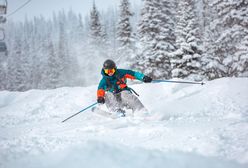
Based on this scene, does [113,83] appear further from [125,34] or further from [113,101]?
[125,34]

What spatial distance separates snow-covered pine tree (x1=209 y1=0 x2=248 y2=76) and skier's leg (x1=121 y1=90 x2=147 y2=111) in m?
9.78

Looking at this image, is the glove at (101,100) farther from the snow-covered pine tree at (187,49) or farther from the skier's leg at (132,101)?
the snow-covered pine tree at (187,49)

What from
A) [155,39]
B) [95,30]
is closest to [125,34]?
[155,39]

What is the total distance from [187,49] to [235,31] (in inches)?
138

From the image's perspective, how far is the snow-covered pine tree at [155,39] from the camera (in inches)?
731

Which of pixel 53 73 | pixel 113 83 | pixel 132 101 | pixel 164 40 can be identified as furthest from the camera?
pixel 53 73

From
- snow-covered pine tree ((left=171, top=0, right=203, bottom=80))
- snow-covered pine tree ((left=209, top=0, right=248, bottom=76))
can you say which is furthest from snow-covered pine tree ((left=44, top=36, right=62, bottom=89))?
snow-covered pine tree ((left=209, top=0, right=248, bottom=76))

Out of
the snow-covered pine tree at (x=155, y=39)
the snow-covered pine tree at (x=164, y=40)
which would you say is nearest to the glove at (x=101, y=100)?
the snow-covered pine tree at (x=155, y=39)

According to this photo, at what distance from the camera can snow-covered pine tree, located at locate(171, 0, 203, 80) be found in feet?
54.0

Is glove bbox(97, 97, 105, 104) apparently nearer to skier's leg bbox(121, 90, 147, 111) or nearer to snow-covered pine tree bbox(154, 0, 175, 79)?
skier's leg bbox(121, 90, 147, 111)

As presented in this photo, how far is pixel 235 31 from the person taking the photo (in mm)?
13875

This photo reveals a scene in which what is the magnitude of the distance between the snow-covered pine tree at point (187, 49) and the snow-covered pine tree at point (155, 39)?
1762mm

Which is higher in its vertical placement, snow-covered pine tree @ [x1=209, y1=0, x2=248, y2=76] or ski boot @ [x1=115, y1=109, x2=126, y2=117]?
snow-covered pine tree @ [x1=209, y1=0, x2=248, y2=76]

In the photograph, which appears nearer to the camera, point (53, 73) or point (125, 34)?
point (125, 34)
